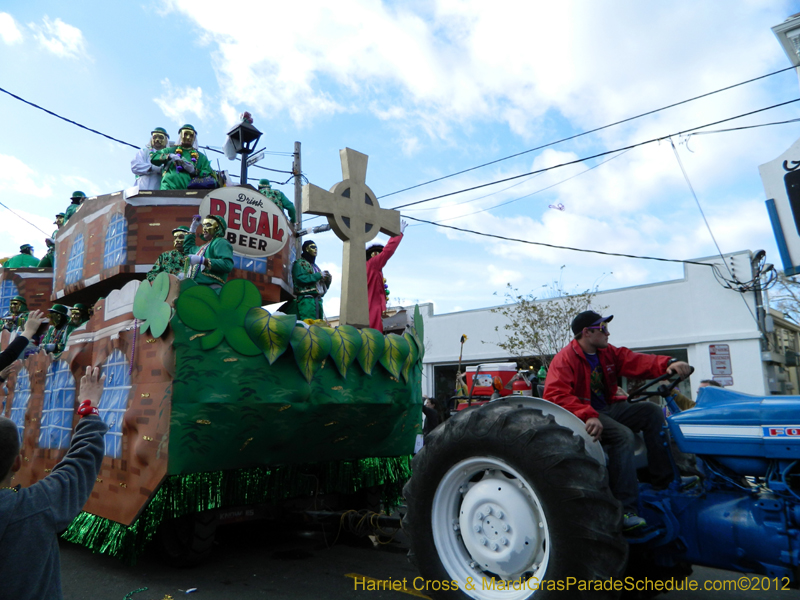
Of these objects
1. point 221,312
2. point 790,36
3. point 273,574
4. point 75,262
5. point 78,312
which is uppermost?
point 790,36

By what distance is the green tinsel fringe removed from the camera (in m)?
4.37

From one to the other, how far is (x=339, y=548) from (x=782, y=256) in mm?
7077

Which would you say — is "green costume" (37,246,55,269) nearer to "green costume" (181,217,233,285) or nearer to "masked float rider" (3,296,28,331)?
→ "masked float rider" (3,296,28,331)

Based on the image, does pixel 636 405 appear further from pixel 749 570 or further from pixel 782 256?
pixel 782 256

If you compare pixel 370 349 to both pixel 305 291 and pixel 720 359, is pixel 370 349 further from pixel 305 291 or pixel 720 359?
pixel 720 359

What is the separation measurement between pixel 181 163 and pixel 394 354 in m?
3.41

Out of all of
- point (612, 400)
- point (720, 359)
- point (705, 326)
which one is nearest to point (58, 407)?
point (612, 400)

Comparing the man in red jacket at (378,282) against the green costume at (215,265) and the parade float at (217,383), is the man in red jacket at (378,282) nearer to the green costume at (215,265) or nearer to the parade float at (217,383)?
the parade float at (217,383)

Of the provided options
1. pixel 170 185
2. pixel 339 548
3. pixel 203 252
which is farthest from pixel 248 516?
pixel 170 185

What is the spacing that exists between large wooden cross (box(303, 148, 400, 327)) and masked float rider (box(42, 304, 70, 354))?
350 centimetres

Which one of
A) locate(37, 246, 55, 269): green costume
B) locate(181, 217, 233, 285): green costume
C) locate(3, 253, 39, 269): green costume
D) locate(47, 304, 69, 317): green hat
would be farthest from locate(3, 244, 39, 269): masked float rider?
locate(181, 217, 233, 285): green costume

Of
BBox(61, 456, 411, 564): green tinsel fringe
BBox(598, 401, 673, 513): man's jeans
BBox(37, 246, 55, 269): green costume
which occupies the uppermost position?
BBox(37, 246, 55, 269): green costume

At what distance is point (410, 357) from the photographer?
5.49 metres

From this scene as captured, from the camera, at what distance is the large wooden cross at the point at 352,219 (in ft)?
18.7
